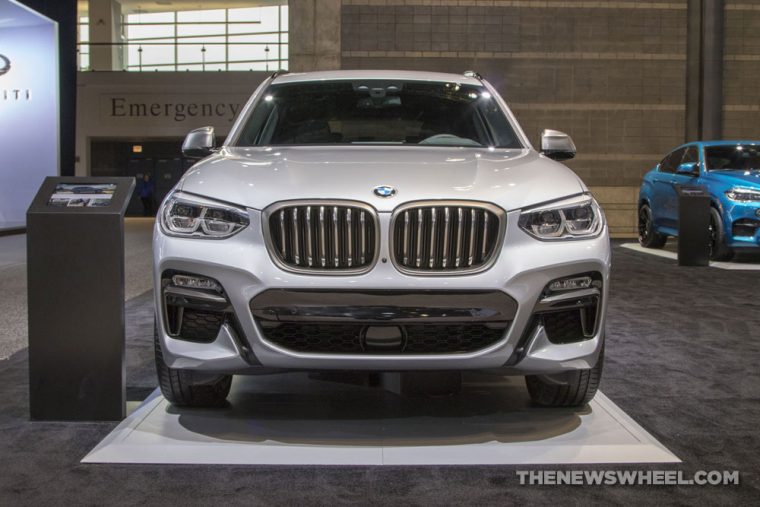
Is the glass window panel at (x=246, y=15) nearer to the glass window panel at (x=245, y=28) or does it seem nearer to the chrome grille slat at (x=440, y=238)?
the glass window panel at (x=245, y=28)

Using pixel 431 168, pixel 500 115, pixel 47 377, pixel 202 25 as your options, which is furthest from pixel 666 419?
pixel 202 25

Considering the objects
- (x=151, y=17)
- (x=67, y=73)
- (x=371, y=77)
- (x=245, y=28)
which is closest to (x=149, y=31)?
(x=245, y=28)

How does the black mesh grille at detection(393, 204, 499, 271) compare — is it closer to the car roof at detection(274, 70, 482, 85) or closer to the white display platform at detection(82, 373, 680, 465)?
the white display platform at detection(82, 373, 680, 465)

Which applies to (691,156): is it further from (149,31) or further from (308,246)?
(149,31)

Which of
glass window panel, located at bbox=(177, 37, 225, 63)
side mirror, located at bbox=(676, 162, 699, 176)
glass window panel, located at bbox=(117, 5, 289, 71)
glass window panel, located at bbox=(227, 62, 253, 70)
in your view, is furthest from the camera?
glass window panel, located at bbox=(177, 37, 225, 63)

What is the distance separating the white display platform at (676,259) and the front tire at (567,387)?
282 inches

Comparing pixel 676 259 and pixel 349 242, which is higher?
pixel 349 242

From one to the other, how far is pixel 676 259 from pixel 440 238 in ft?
29.8

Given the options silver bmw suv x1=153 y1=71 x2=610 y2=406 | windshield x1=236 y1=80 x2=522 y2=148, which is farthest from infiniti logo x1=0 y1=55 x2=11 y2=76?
silver bmw suv x1=153 y1=71 x2=610 y2=406

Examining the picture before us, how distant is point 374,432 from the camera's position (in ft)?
Answer: 11.4

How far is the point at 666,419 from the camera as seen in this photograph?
374cm

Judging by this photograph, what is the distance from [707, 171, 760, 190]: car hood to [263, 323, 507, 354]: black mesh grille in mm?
8055

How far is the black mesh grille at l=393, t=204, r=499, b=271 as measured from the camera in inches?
125

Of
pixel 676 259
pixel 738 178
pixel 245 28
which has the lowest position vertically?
pixel 676 259
